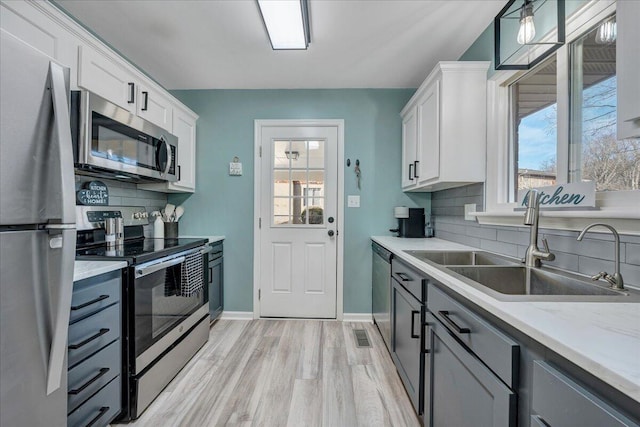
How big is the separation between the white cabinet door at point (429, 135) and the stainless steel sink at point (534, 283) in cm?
90

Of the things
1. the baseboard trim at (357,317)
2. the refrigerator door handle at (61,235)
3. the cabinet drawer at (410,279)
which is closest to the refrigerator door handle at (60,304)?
the refrigerator door handle at (61,235)

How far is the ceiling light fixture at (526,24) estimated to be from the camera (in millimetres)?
1300

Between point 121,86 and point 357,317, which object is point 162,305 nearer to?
point 121,86

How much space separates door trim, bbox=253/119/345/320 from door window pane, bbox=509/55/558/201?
153cm

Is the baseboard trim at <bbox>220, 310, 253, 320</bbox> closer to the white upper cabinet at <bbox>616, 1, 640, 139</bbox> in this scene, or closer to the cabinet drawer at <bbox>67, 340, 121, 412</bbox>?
the cabinet drawer at <bbox>67, 340, 121, 412</bbox>

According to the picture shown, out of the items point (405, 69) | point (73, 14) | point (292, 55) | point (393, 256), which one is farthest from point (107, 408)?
point (405, 69)

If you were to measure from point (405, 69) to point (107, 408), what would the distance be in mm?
3152

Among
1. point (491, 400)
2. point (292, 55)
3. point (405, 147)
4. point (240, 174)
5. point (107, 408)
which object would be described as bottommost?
point (107, 408)

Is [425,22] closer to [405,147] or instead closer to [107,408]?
[405,147]

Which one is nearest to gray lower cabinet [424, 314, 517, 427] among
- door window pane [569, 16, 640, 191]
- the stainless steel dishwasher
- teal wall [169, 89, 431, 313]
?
the stainless steel dishwasher

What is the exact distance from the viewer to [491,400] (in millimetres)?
840

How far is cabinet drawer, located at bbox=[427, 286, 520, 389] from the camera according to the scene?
762 millimetres

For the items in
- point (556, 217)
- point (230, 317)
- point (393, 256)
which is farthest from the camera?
point (230, 317)

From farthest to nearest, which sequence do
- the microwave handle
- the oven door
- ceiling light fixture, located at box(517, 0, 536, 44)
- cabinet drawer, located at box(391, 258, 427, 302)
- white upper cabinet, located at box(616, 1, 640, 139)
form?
the microwave handle, the oven door, cabinet drawer, located at box(391, 258, 427, 302), ceiling light fixture, located at box(517, 0, 536, 44), white upper cabinet, located at box(616, 1, 640, 139)
